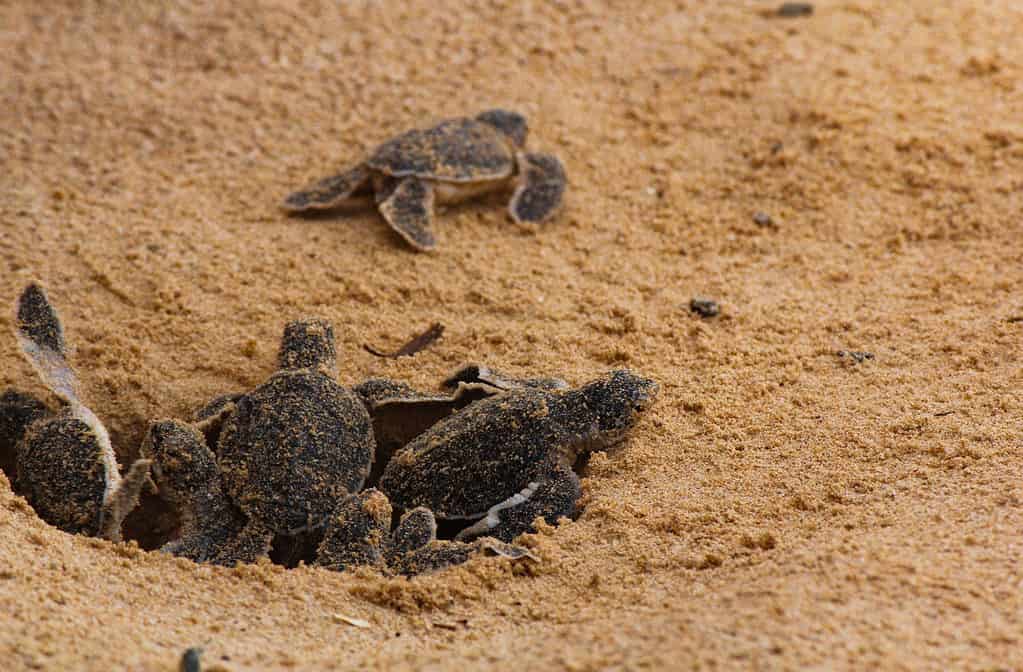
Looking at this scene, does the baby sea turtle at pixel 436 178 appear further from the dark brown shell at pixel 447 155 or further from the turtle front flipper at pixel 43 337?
the turtle front flipper at pixel 43 337

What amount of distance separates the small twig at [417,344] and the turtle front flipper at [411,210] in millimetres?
443

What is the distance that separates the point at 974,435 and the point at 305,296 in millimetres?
1944

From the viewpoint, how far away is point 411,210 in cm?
368

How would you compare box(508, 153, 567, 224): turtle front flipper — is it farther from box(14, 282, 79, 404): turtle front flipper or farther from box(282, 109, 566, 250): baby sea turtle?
box(14, 282, 79, 404): turtle front flipper

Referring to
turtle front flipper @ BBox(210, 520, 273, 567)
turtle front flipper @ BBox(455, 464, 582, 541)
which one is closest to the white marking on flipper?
turtle front flipper @ BBox(455, 464, 582, 541)

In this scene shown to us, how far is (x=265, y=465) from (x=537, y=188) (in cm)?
169

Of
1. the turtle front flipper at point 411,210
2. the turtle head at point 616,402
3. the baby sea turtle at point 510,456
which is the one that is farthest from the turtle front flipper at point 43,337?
the turtle head at point 616,402

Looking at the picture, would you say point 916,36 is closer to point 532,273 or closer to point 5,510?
point 532,273

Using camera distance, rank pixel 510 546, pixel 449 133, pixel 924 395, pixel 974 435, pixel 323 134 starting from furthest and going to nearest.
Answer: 1. pixel 323 134
2. pixel 449 133
3. pixel 924 395
4. pixel 974 435
5. pixel 510 546

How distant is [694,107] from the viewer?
4.34 meters

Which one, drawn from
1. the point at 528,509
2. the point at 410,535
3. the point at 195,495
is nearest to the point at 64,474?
the point at 195,495

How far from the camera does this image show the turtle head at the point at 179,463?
2.63m

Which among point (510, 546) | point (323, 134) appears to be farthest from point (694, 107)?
point (510, 546)

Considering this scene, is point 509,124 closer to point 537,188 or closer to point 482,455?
point 537,188
